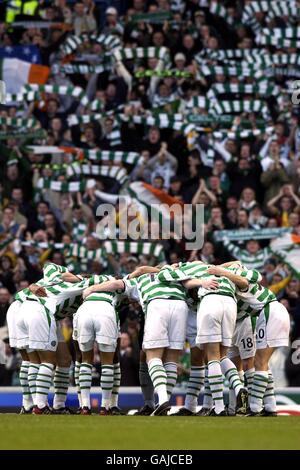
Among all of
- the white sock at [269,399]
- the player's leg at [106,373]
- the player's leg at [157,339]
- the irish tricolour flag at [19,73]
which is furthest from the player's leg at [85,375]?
the irish tricolour flag at [19,73]

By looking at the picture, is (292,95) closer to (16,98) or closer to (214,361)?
(16,98)

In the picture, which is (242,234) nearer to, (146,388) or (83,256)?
(83,256)

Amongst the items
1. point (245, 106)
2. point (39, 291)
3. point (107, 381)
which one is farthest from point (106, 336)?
point (245, 106)

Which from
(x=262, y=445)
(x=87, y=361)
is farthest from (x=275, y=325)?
(x=262, y=445)

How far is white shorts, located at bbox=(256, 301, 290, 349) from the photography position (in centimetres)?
1862

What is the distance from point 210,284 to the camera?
18.0 meters

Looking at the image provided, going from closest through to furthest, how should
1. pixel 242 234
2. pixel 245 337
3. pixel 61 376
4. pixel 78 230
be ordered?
pixel 245 337 → pixel 61 376 → pixel 242 234 → pixel 78 230

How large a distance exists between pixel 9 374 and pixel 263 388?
623 cm

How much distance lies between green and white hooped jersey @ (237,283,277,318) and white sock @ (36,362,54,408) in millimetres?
2685

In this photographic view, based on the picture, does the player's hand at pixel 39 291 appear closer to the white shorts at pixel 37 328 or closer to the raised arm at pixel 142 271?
the white shorts at pixel 37 328

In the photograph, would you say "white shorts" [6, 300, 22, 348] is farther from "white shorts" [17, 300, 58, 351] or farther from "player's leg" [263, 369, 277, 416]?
"player's leg" [263, 369, 277, 416]

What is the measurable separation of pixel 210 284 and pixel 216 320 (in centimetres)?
49

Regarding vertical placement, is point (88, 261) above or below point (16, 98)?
below

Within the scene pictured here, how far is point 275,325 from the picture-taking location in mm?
18656
